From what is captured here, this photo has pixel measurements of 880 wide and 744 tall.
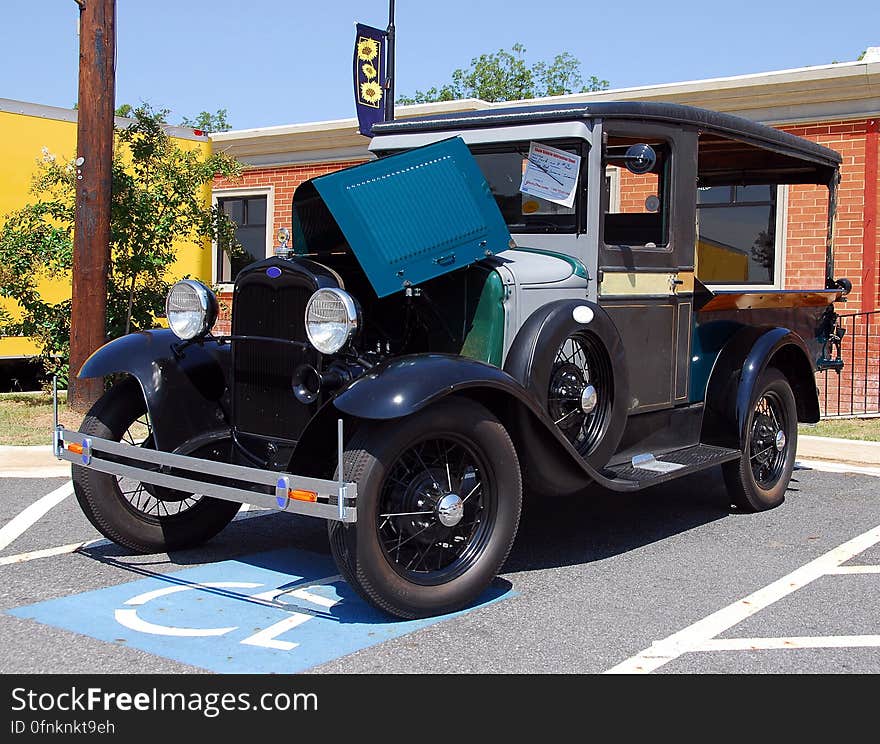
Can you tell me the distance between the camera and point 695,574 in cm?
504

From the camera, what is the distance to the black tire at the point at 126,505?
16.5ft

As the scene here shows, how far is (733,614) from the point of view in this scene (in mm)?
4391

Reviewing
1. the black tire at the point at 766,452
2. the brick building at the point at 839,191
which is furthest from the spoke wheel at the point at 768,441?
the brick building at the point at 839,191

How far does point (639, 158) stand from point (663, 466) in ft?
5.33

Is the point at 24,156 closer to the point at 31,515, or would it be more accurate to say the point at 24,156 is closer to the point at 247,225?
the point at 247,225

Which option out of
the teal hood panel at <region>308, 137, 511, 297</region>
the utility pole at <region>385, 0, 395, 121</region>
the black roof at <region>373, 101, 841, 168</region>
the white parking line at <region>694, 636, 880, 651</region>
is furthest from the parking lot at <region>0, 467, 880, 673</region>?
the utility pole at <region>385, 0, 395, 121</region>

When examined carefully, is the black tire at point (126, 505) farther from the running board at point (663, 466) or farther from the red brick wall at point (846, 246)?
the red brick wall at point (846, 246)

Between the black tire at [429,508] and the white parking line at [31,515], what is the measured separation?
2.39 metres

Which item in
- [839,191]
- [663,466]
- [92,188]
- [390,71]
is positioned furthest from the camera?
[390,71]

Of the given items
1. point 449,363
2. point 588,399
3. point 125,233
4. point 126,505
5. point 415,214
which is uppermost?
point 125,233

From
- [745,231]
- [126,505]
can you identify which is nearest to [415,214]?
[126,505]
